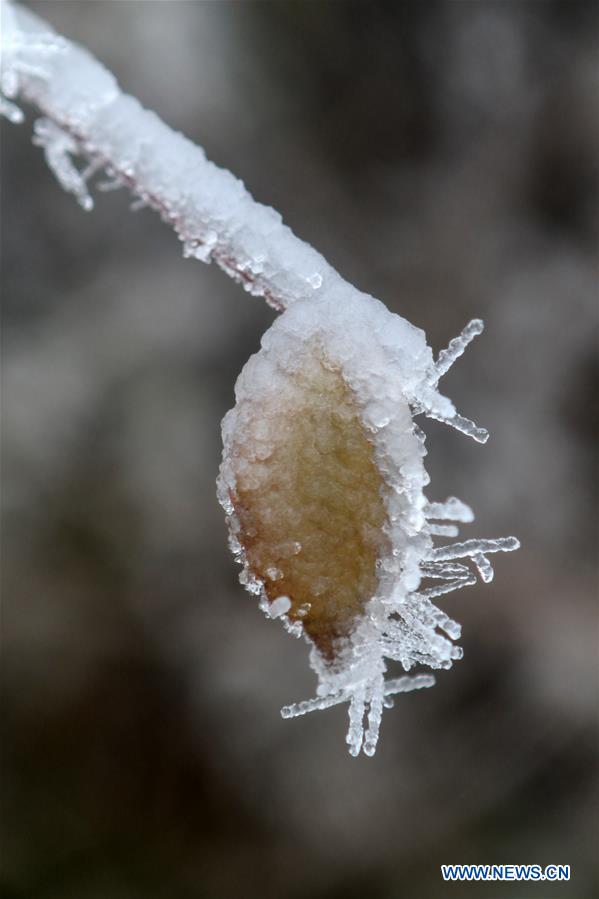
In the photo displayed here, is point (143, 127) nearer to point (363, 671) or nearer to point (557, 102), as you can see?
point (363, 671)

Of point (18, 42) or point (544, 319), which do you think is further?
point (544, 319)

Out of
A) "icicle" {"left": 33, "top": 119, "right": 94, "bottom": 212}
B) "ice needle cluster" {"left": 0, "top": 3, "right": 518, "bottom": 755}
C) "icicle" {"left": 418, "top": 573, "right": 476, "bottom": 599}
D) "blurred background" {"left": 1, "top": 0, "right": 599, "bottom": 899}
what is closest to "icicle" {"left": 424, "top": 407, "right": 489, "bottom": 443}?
"ice needle cluster" {"left": 0, "top": 3, "right": 518, "bottom": 755}

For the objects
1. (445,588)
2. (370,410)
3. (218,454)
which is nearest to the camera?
(370,410)

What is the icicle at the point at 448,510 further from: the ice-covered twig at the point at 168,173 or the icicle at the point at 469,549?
the ice-covered twig at the point at 168,173

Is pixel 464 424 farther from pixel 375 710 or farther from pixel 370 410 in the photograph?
pixel 375 710

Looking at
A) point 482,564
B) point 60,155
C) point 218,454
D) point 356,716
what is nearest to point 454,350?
point 482,564

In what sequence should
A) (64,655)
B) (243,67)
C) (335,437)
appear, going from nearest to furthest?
(335,437) < (243,67) < (64,655)

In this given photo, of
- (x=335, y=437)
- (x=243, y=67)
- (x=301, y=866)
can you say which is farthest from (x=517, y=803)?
(x=335, y=437)
